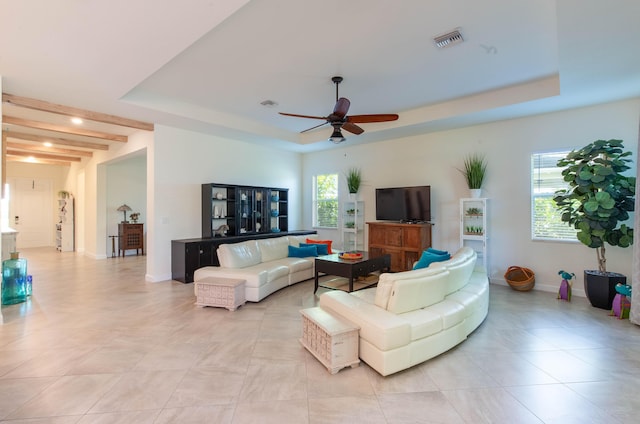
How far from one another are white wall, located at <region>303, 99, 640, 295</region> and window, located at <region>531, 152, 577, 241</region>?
0.11 metres

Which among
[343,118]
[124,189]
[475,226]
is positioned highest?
[343,118]

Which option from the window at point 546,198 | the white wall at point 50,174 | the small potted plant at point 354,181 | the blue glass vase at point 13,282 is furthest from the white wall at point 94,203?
the window at point 546,198

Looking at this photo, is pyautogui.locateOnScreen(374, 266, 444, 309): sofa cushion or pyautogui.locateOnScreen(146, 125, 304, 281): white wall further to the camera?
pyautogui.locateOnScreen(146, 125, 304, 281): white wall

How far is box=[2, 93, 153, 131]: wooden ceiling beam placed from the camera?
4.34 metres

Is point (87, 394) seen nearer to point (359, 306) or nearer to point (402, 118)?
point (359, 306)

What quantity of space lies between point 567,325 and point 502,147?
126 inches

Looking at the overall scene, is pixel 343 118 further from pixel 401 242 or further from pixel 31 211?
pixel 31 211

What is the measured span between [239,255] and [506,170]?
489cm

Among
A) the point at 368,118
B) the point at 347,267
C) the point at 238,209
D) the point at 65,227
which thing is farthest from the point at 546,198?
the point at 65,227

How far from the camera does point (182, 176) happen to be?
6258mm

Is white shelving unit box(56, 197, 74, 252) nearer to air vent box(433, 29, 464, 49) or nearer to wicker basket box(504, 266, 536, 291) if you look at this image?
air vent box(433, 29, 464, 49)

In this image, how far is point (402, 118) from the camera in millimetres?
5918

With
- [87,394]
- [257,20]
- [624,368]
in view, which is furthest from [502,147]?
[87,394]

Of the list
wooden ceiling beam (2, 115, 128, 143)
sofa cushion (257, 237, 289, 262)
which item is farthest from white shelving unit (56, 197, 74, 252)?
sofa cushion (257, 237, 289, 262)
